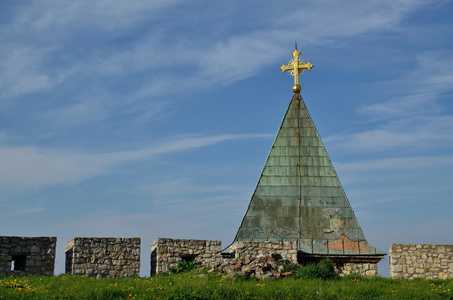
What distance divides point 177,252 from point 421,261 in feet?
23.2

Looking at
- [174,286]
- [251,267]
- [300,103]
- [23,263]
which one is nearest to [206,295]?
[174,286]

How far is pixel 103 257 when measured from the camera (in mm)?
17531

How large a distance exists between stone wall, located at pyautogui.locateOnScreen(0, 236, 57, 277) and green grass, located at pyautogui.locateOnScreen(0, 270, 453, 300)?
2.15ft

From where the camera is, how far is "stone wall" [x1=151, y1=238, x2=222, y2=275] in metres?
18.0

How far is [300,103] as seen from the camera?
21.9 metres

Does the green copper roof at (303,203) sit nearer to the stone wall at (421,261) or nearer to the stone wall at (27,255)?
the stone wall at (421,261)

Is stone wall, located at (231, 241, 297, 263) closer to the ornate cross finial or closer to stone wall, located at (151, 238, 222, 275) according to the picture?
stone wall, located at (151, 238, 222, 275)

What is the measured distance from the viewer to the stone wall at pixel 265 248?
18.5m

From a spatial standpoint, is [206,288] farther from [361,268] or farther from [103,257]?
[361,268]

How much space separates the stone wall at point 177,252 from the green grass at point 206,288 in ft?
3.46

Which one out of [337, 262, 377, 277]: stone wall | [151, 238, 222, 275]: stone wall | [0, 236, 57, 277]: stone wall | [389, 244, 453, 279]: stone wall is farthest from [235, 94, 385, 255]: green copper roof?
[0, 236, 57, 277]: stone wall

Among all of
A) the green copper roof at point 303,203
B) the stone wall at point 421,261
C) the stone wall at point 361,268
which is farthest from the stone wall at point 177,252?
the stone wall at point 421,261

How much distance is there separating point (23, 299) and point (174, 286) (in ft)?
11.3

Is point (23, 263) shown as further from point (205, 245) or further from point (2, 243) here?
point (205, 245)
